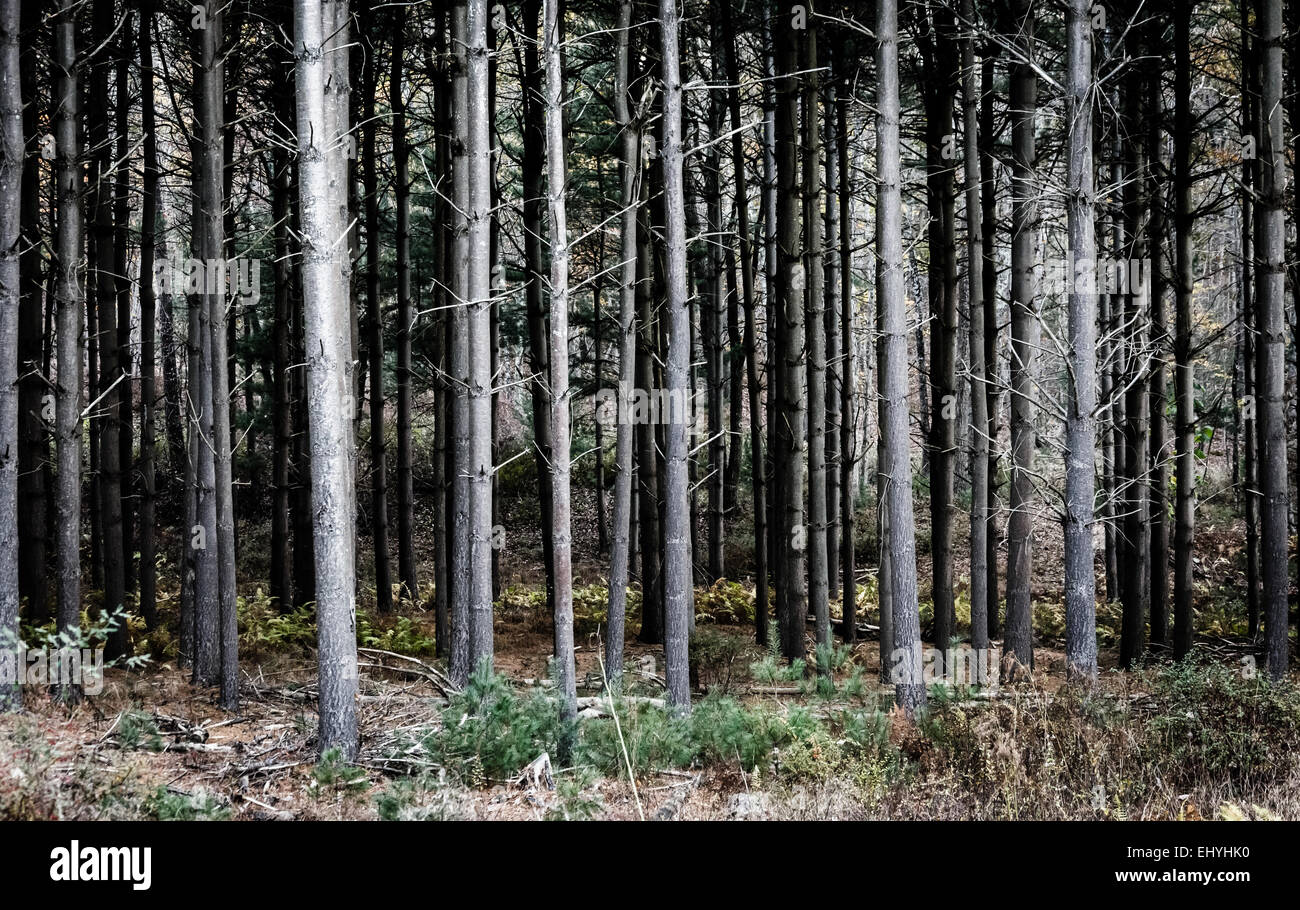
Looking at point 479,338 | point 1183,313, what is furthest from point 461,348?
point 1183,313

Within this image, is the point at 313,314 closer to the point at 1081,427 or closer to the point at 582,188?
the point at 1081,427

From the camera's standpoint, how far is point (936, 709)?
28.4 ft

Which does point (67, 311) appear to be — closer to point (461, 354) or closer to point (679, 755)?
point (461, 354)

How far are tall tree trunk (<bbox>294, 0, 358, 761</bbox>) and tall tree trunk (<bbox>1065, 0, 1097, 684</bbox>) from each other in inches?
265

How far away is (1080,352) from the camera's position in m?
8.42

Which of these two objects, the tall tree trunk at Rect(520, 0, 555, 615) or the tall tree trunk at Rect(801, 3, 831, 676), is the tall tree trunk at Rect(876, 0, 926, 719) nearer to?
the tall tree trunk at Rect(801, 3, 831, 676)

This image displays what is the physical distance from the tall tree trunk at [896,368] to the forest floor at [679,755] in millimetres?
633

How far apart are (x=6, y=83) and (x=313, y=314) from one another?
443 cm

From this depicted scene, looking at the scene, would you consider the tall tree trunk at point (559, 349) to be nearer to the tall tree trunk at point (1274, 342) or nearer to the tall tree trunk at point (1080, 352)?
the tall tree trunk at point (1080, 352)

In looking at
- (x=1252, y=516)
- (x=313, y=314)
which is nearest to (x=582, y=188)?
(x=313, y=314)

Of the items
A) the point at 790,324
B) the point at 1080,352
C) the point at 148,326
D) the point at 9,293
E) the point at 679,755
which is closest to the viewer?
the point at 679,755

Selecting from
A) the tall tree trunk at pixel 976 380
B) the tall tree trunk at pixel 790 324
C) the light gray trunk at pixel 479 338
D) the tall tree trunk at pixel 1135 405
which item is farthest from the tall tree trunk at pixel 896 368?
the tall tree trunk at pixel 1135 405

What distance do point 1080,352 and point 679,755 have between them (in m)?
5.48

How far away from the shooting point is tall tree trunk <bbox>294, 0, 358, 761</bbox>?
7.02 meters
